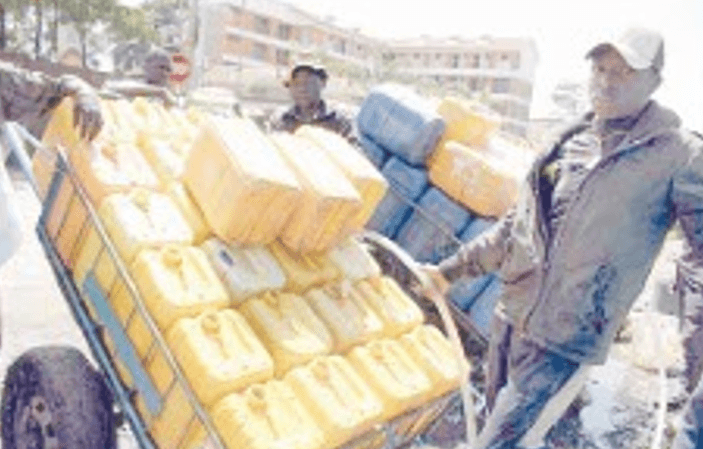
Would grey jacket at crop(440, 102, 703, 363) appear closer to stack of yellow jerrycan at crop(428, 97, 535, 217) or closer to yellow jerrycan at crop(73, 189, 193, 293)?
yellow jerrycan at crop(73, 189, 193, 293)

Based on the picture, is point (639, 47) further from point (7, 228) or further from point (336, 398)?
point (7, 228)

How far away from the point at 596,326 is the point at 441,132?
12.7 feet

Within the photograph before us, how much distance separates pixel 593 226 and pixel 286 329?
1477 mm

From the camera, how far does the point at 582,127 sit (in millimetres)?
3779

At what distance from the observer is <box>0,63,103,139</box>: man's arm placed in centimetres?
433

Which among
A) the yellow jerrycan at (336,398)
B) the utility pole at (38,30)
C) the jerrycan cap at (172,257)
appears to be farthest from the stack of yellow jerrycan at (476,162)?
the utility pole at (38,30)

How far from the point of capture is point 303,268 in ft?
14.5

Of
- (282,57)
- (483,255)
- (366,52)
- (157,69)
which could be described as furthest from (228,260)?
(366,52)

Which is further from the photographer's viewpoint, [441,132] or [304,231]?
[441,132]

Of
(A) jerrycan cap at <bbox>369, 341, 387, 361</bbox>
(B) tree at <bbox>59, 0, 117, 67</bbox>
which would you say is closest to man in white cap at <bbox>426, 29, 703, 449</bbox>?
(A) jerrycan cap at <bbox>369, 341, 387, 361</bbox>

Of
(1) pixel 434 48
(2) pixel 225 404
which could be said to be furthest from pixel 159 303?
(1) pixel 434 48

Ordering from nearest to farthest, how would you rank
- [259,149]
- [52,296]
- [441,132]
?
[259,149] < [441,132] < [52,296]

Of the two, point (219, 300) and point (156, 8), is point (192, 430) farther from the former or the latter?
point (156, 8)

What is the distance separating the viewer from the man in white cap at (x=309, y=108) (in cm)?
748
